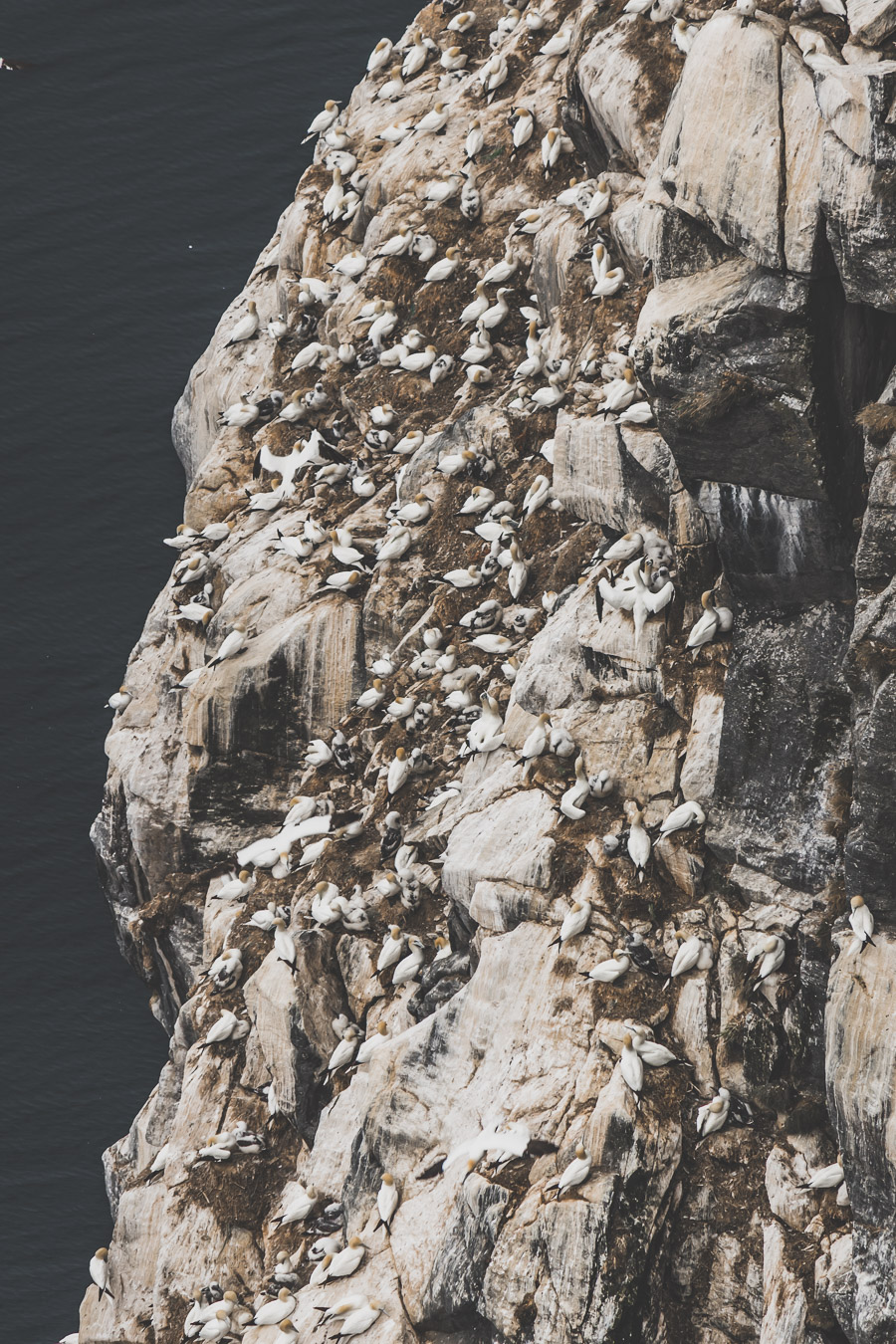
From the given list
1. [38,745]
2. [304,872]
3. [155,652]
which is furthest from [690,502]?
[38,745]

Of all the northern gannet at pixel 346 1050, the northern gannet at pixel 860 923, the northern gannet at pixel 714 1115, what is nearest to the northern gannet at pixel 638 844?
the northern gannet at pixel 714 1115

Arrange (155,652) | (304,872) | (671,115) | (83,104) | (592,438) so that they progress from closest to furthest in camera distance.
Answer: (671,115), (592,438), (304,872), (155,652), (83,104)

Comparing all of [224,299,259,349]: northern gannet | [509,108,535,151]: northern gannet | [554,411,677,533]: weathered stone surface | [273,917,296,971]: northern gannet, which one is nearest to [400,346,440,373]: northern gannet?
[509,108,535,151]: northern gannet

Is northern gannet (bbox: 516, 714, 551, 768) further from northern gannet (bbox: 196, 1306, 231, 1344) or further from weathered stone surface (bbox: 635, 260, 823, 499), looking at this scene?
northern gannet (bbox: 196, 1306, 231, 1344)

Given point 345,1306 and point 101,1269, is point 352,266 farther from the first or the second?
point 345,1306

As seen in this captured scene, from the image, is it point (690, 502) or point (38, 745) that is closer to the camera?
point (690, 502)

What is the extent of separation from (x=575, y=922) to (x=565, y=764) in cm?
253

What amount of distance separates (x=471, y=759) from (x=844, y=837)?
24.2ft

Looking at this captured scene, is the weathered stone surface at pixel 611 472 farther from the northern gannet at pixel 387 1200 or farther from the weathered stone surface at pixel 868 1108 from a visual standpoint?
the northern gannet at pixel 387 1200

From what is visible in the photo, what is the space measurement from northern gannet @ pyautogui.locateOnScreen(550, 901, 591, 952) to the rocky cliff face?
0.06 meters

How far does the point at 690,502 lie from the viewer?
2183 centimetres

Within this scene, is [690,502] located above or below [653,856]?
above

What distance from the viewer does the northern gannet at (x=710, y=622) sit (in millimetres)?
21609

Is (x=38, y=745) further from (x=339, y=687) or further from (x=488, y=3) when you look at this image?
(x=488, y=3)
